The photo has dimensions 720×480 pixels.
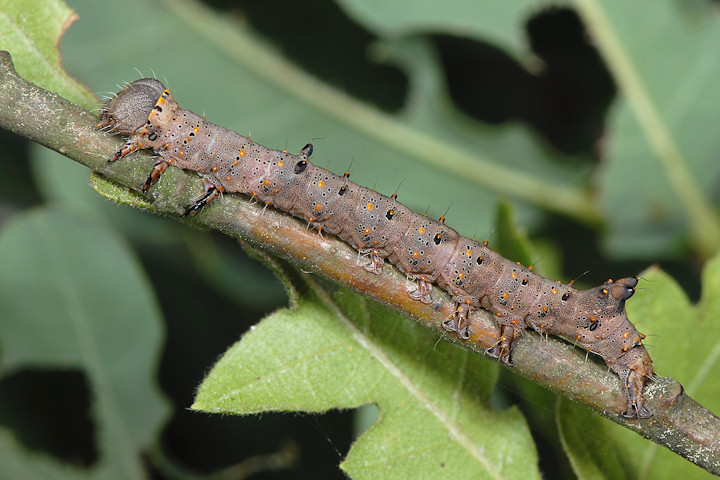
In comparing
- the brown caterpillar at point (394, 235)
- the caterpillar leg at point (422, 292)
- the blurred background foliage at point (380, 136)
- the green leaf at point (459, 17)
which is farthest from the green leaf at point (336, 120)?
the caterpillar leg at point (422, 292)

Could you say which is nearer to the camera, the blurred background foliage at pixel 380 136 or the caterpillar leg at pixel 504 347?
the caterpillar leg at pixel 504 347

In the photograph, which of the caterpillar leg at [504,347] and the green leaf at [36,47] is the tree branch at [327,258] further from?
the green leaf at [36,47]

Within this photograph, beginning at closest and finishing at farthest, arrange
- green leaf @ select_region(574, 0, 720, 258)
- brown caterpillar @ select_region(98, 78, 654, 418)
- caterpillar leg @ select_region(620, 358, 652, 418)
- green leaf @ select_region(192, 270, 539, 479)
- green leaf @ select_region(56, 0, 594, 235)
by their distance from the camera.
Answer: caterpillar leg @ select_region(620, 358, 652, 418), green leaf @ select_region(192, 270, 539, 479), brown caterpillar @ select_region(98, 78, 654, 418), green leaf @ select_region(574, 0, 720, 258), green leaf @ select_region(56, 0, 594, 235)

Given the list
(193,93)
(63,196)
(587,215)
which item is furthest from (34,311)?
(587,215)

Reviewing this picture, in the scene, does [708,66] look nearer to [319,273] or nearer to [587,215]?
[587,215]

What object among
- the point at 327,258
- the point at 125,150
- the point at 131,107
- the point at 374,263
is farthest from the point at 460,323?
the point at 131,107

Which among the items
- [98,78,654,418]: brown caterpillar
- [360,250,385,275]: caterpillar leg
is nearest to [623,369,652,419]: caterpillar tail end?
[98,78,654,418]: brown caterpillar

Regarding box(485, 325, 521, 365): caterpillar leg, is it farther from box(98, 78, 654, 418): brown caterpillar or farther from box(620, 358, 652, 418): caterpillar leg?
box(620, 358, 652, 418): caterpillar leg
